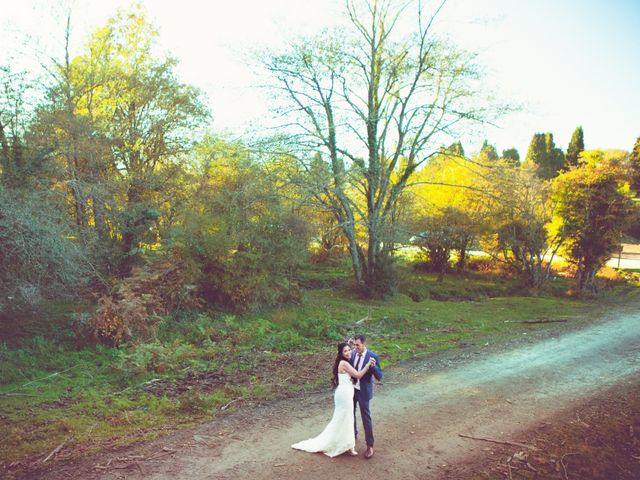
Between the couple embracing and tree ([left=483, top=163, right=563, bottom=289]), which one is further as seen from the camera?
tree ([left=483, top=163, right=563, bottom=289])

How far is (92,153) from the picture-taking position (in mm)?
15570

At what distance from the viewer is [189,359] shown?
36.5 ft

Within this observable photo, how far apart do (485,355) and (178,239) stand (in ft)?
29.8

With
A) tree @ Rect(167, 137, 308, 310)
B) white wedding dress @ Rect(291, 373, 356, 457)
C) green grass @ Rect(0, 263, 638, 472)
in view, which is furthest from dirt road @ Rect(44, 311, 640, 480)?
tree @ Rect(167, 137, 308, 310)

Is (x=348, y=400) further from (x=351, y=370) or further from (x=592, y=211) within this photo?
(x=592, y=211)

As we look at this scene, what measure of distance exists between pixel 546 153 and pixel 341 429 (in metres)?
55.6

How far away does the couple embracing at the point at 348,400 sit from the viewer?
678 centimetres

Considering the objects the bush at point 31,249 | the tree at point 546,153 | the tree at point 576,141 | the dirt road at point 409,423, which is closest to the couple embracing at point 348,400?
the dirt road at point 409,423

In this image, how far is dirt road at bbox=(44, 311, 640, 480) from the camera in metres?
6.38

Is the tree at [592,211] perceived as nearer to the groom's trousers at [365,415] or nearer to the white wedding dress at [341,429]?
the groom's trousers at [365,415]

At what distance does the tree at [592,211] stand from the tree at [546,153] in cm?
3320

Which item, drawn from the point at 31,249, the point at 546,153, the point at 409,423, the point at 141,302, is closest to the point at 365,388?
the point at 409,423

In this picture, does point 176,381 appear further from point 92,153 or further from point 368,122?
point 368,122

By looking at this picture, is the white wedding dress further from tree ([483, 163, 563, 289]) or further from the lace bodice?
tree ([483, 163, 563, 289])
